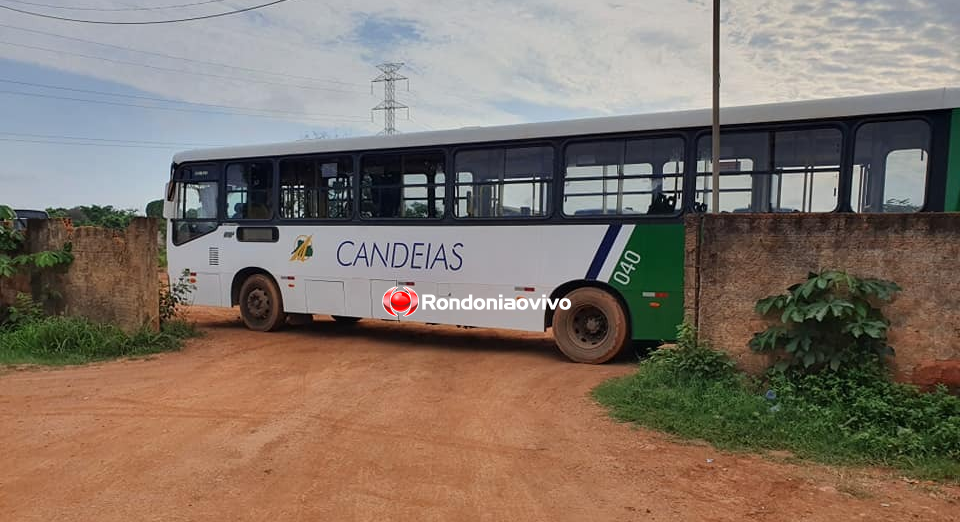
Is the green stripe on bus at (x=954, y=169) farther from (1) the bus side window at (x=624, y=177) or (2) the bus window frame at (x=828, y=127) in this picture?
(1) the bus side window at (x=624, y=177)

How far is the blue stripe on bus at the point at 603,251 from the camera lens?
7.03 metres

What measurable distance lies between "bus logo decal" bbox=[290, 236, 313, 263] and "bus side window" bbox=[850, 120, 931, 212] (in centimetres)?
682

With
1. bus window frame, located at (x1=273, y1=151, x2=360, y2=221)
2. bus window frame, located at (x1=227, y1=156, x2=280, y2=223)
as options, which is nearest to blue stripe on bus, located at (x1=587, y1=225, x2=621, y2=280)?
bus window frame, located at (x1=273, y1=151, x2=360, y2=221)

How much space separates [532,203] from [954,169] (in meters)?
4.14

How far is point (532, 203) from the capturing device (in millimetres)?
7535

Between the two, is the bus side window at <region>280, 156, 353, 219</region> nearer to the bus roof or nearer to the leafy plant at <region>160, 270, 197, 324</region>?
the bus roof

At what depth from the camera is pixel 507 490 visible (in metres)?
3.66

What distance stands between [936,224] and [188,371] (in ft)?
23.6

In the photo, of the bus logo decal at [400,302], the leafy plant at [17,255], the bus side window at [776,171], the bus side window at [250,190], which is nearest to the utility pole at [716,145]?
the bus side window at [776,171]

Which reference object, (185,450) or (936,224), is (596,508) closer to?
(185,450)

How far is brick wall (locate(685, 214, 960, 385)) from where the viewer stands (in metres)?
4.73

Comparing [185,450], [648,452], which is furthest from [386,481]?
[648,452]

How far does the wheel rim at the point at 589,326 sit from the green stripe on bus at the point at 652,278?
0.38 m

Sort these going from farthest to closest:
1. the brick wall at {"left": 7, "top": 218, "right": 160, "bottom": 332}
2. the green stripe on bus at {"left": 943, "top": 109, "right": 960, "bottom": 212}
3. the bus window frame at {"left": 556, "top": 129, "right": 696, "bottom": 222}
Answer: the brick wall at {"left": 7, "top": 218, "right": 160, "bottom": 332} < the bus window frame at {"left": 556, "top": 129, "right": 696, "bottom": 222} < the green stripe on bus at {"left": 943, "top": 109, "right": 960, "bottom": 212}
